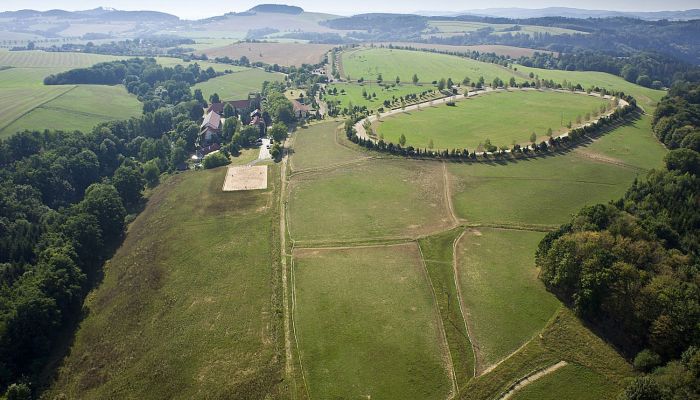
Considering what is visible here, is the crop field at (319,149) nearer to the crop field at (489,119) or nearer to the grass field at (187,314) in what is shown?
the crop field at (489,119)

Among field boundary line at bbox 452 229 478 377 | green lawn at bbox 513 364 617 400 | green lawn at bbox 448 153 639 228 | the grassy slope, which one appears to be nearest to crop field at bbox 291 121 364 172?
green lawn at bbox 448 153 639 228

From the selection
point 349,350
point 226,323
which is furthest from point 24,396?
point 349,350

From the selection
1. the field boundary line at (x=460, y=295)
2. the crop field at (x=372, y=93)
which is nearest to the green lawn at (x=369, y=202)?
the field boundary line at (x=460, y=295)

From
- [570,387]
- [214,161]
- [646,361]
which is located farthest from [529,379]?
[214,161]

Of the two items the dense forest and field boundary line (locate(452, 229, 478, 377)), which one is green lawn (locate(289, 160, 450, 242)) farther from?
the dense forest

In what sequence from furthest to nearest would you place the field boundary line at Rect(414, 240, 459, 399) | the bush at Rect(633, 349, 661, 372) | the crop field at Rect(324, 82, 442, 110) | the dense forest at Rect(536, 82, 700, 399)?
the crop field at Rect(324, 82, 442, 110)
the field boundary line at Rect(414, 240, 459, 399)
the bush at Rect(633, 349, 661, 372)
the dense forest at Rect(536, 82, 700, 399)

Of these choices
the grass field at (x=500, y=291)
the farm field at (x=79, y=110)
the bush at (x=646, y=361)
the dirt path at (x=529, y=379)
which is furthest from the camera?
the farm field at (x=79, y=110)
